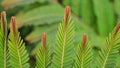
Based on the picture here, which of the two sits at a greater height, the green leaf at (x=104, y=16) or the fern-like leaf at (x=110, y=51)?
the fern-like leaf at (x=110, y=51)

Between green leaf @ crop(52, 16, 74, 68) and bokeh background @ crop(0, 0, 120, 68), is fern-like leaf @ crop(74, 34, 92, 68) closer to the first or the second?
green leaf @ crop(52, 16, 74, 68)

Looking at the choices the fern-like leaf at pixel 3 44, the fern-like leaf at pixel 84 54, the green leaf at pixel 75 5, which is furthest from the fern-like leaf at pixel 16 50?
the green leaf at pixel 75 5

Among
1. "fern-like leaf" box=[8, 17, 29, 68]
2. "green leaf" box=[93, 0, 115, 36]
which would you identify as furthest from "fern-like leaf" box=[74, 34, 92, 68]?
"green leaf" box=[93, 0, 115, 36]

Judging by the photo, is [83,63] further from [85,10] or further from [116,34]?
[85,10]

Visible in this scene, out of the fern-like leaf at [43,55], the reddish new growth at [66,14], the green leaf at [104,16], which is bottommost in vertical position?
the green leaf at [104,16]

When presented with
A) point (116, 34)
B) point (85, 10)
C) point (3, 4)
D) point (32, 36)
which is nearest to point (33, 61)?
point (32, 36)

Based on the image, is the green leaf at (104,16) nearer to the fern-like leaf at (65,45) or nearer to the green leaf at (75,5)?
the green leaf at (75,5)

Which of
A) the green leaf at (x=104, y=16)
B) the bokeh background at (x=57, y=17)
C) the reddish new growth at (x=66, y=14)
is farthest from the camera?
the green leaf at (x=104, y=16)
